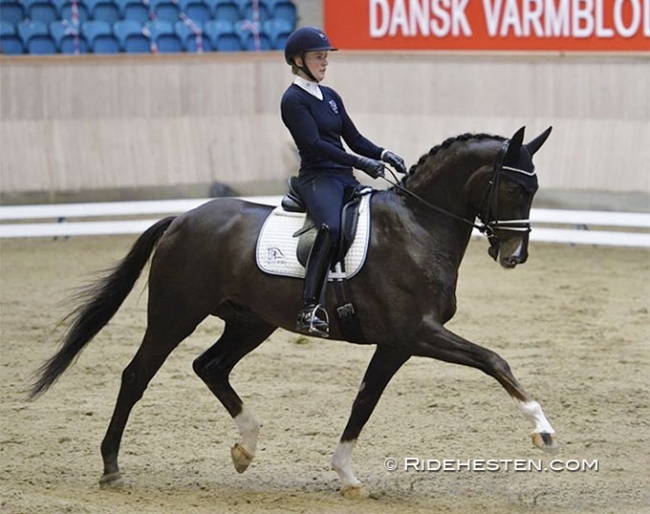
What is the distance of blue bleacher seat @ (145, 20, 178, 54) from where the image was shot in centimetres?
1573

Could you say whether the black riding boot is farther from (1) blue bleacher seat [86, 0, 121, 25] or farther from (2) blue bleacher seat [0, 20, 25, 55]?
(1) blue bleacher seat [86, 0, 121, 25]

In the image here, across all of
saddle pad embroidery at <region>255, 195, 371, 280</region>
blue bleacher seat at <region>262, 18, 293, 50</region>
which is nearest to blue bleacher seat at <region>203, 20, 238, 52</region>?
blue bleacher seat at <region>262, 18, 293, 50</region>

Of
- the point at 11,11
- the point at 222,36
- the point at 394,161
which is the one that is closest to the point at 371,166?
the point at 394,161

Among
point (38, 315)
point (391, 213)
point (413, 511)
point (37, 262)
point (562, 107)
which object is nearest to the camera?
point (413, 511)

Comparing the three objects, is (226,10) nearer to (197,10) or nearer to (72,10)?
(197,10)

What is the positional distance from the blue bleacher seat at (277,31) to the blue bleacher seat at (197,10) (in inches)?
31.2

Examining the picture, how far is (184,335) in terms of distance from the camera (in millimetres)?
6711

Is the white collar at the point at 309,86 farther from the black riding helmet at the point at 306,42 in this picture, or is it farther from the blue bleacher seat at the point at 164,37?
the blue bleacher seat at the point at 164,37

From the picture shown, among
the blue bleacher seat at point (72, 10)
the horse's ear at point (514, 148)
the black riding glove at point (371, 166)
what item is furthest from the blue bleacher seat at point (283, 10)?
the horse's ear at point (514, 148)

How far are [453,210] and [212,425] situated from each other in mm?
2349

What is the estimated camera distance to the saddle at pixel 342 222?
6324 millimetres

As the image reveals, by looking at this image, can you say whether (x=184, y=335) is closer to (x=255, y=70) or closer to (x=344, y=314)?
(x=344, y=314)

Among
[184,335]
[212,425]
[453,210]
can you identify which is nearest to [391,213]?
[453,210]

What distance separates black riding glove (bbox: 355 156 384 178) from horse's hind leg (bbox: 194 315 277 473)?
1128 mm
